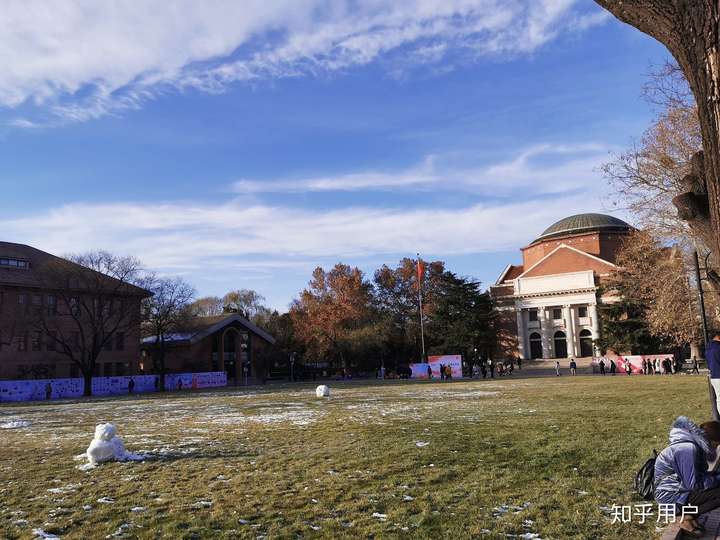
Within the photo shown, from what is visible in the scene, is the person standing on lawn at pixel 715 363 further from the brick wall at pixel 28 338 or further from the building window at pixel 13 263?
the building window at pixel 13 263

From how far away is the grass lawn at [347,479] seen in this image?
21.4 ft

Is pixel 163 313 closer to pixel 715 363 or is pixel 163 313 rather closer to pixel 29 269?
pixel 29 269

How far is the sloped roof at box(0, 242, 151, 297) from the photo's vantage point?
4875cm

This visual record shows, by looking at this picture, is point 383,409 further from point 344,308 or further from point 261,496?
point 344,308

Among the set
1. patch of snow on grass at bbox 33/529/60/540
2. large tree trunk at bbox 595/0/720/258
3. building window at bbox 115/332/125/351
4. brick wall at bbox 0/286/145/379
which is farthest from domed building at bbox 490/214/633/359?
patch of snow on grass at bbox 33/529/60/540

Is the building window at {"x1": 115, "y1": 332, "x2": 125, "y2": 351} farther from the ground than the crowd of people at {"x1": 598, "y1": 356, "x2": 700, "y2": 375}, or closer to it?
farther from the ground

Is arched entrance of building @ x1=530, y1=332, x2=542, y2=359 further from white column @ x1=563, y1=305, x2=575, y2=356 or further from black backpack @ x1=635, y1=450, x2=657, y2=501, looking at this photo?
black backpack @ x1=635, y1=450, x2=657, y2=501

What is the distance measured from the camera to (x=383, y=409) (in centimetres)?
2033

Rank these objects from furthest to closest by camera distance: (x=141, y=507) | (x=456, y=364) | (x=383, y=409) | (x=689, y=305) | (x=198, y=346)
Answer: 1. (x=198, y=346)
2. (x=456, y=364)
3. (x=689, y=305)
4. (x=383, y=409)
5. (x=141, y=507)

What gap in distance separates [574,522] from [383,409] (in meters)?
14.1

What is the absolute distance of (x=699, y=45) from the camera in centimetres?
466

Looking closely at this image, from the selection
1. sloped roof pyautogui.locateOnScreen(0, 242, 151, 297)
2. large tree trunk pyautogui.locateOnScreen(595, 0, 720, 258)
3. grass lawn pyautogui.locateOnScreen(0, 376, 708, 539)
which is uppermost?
Result: sloped roof pyautogui.locateOnScreen(0, 242, 151, 297)

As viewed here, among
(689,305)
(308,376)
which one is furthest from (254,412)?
(308,376)

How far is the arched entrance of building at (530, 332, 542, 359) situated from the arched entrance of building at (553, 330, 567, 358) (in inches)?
84.9
